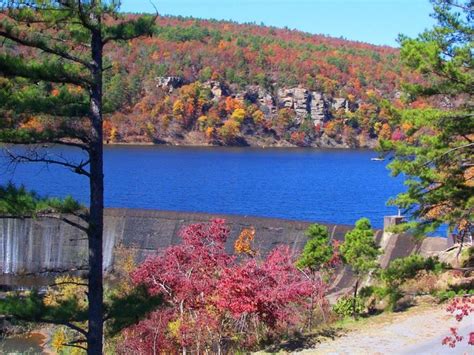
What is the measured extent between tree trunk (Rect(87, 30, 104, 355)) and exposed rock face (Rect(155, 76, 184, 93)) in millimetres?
106663

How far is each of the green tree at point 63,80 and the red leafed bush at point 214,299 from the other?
16.9 feet

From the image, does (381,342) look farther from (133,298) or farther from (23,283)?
(23,283)

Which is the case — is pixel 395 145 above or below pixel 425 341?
above

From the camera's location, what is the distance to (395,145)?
12656mm

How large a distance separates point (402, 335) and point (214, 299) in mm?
3950

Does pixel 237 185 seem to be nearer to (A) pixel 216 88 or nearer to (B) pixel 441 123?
(B) pixel 441 123

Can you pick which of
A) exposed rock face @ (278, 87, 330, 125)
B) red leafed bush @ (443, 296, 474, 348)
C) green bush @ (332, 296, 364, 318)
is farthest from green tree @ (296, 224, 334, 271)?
exposed rock face @ (278, 87, 330, 125)

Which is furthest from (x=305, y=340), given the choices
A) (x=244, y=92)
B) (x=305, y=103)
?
(x=305, y=103)

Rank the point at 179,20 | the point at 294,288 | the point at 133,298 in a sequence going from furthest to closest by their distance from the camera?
the point at 179,20
the point at 294,288
the point at 133,298

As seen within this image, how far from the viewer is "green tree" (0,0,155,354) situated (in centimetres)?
746

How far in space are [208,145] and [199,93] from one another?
1011 cm

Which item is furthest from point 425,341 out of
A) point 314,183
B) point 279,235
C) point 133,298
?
point 314,183

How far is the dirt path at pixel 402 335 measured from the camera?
1158 centimetres

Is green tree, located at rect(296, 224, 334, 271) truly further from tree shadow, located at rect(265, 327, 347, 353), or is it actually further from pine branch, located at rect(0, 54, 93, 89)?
pine branch, located at rect(0, 54, 93, 89)
